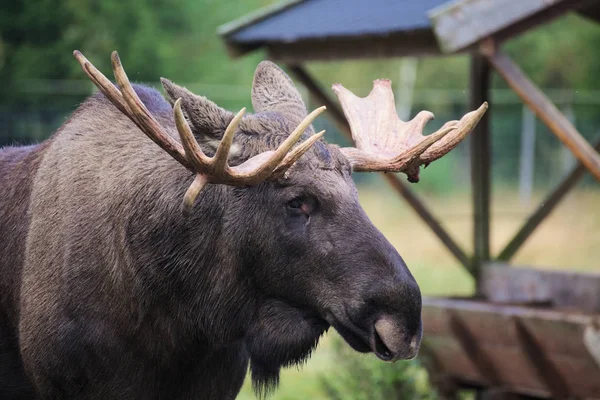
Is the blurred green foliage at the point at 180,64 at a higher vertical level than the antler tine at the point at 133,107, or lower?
lower

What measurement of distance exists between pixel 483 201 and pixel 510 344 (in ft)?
5.90

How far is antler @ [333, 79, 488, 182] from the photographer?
13.3 feet

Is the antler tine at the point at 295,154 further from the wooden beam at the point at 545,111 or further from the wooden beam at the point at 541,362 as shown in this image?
the wooden beam at the point at 541,362

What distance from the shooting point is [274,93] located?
4434 mm

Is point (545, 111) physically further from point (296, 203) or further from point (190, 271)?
point (190, 271)

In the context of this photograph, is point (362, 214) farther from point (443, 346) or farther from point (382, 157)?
point (443, 346)

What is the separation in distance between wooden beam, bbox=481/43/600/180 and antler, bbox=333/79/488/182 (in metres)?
1.71

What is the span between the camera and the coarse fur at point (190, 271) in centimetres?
368

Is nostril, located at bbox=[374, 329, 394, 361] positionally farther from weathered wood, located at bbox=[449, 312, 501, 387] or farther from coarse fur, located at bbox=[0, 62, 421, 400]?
weathered wood, located at bbox=[449, 312, 501, 387]

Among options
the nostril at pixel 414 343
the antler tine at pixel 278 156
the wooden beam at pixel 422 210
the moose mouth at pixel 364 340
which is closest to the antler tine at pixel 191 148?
the antler tine at pixel 278 156

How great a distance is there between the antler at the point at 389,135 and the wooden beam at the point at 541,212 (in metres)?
3.91

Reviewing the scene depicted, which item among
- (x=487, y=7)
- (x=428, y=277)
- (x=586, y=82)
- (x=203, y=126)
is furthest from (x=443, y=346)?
(x=586, y=82)

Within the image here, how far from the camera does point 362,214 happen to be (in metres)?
3.77

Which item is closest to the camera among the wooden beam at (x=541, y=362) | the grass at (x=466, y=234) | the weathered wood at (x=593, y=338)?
the weathered wood at (x=593, y=338)
